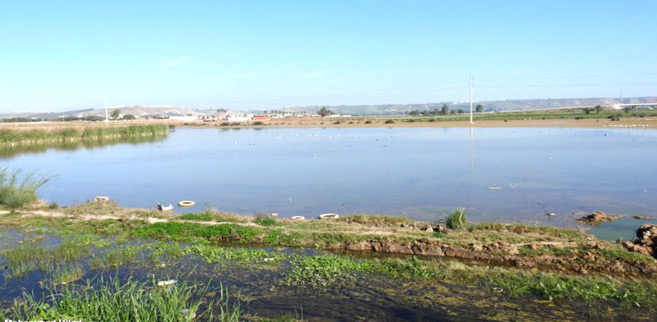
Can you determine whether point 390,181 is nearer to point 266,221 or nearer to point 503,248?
point 266,221

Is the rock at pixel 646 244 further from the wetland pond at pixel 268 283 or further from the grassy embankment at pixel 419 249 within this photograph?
the wetland pond at pixel 268 283

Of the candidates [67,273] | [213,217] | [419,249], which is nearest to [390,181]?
[213,217]

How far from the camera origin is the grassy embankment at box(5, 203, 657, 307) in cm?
822

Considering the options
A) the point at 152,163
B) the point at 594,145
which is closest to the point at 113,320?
the point at 152,163

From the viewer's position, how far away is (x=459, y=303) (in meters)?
7.53

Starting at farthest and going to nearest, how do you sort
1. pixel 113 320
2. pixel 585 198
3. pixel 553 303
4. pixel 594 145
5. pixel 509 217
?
pixel 594 145
pixel 585 198
pixel 509 217
pixel 553 303
pixel 113 320

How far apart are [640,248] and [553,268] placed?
73.5 inches

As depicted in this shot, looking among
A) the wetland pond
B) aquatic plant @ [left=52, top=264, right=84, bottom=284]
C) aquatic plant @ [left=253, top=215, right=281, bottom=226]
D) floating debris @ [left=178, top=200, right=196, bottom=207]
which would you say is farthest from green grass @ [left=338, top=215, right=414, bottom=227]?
aquatic plant @ [left=52, top=264, right=84, bottom=284]

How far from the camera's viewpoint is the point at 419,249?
1028 centimetres

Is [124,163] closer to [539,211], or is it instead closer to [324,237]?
[324,237]

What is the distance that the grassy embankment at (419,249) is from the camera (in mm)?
8219

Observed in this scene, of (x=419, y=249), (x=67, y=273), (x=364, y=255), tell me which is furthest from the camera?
(x=364, y=255)

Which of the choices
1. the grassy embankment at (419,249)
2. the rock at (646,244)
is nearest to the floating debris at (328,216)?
the grassy embankment at (419,249)

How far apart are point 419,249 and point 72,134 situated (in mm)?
54151
